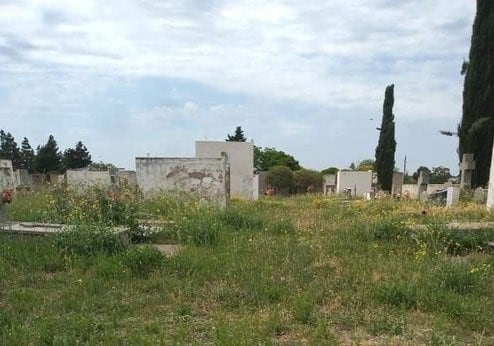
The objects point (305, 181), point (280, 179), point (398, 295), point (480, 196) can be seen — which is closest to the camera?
point (398, 295)

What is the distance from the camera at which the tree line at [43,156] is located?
56.7 m

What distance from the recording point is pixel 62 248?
7086mm

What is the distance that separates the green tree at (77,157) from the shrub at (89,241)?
171ft

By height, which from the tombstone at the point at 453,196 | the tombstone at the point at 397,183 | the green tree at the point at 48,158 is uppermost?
the green tree at the point at 48,158

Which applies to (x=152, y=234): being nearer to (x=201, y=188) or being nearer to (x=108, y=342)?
(x=108, y=342)

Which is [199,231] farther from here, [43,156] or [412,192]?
[43,156]

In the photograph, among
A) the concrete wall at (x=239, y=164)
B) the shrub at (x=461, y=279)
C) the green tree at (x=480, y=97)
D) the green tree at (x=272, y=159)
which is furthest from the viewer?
the green tree at (x=272, y=159)

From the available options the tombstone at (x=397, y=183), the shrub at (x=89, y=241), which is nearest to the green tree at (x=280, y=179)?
the tombstone at (x=397, y=183)

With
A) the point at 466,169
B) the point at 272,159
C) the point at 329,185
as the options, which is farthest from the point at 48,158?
the point at 466,169

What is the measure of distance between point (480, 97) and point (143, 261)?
23301 millimetres

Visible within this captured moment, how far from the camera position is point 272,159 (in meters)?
64.3

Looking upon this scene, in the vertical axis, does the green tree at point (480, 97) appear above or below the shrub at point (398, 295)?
above

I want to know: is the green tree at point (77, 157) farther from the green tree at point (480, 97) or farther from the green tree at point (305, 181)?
the green tree at point (480, 97)

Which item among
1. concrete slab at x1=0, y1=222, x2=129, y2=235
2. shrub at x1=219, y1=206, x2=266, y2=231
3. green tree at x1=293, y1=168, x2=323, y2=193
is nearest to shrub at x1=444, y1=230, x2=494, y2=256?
shrub at x1=219, y1=206, x2=266, y2=231
